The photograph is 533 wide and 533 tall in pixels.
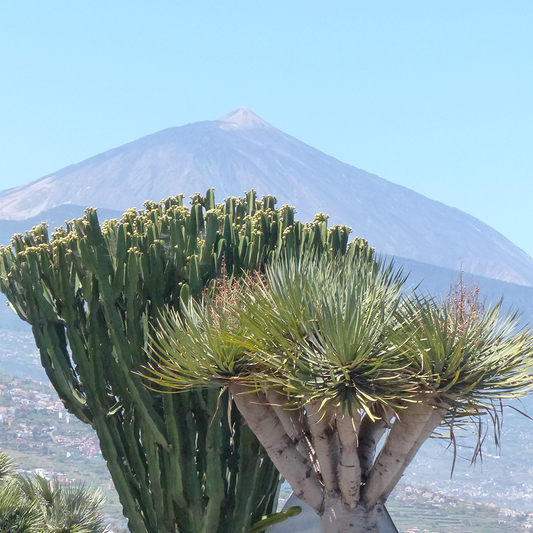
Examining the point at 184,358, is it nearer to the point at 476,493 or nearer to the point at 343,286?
the point at 343,286

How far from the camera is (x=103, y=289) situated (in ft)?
20.8

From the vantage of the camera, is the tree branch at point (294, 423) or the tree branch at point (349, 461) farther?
the tree branch at point (294, 423)

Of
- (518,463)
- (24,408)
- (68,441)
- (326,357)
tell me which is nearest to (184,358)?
(326,357)

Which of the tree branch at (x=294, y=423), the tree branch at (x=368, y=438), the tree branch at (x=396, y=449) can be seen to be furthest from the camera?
the tree branch at (x=368, y=438)

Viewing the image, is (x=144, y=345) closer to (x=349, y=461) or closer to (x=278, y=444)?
(x=278, y=444)

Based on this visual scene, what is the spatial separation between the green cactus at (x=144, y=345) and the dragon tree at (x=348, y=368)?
2.42 feet

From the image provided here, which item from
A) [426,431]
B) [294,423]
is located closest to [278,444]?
[294,423]

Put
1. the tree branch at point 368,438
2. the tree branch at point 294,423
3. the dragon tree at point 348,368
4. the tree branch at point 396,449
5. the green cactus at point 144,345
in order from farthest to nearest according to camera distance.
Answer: the green cactus at point 144,345, the tree branch at point 368,438, the tree branch at point 294,423, the tree branch at point 396,449, the dragon tree at point 348,368

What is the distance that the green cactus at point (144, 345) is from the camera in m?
6.45

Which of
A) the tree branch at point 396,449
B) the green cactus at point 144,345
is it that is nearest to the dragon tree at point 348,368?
the tree branch at point 396,449

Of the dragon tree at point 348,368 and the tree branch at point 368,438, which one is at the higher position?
the dragon tree at point 348,368

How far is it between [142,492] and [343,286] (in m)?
3.09

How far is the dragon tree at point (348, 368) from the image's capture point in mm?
4980

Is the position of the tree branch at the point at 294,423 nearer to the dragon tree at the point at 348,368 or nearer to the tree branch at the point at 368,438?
the dragon tree at the point at 348,368
